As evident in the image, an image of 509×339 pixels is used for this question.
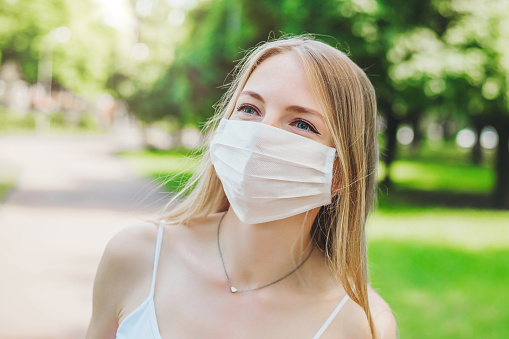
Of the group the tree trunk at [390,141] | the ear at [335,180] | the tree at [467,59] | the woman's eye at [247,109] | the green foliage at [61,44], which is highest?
the woman's eye at [247,109]

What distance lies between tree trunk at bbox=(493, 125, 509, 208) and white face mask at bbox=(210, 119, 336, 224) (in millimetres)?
14575

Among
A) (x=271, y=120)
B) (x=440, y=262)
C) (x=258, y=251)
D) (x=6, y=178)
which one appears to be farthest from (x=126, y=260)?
(x=6, y=178)

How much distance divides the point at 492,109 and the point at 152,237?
12.8 m

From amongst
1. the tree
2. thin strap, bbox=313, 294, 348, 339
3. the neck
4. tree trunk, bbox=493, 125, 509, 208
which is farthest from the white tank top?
tree trunk, bbox=493, 125, 509, 208

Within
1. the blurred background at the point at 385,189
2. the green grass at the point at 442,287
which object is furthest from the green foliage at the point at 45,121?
the green grass at the point at 442,287

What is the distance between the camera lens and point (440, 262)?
866 cm

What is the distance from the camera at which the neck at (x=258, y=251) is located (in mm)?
2088

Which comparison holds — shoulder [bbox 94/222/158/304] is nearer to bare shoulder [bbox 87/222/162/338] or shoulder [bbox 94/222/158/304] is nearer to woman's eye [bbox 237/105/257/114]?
bare shoulder [bbox 87/222/162/338]

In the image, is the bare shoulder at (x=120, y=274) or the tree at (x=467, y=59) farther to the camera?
the tree at (x=467, y=59)

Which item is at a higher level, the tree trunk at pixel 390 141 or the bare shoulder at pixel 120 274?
the bare shoulder at pixel 120 274

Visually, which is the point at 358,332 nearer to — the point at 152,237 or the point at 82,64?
the point at 152,237

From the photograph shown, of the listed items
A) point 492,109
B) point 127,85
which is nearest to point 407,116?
point 492,109

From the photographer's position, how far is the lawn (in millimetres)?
6027

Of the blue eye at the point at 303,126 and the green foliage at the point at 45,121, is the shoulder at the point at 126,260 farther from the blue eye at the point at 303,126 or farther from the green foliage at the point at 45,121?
the green foliage at the point at 45,121
